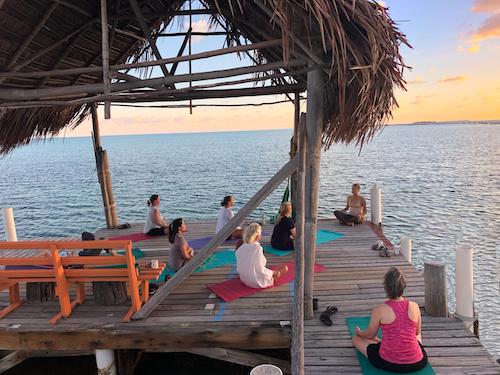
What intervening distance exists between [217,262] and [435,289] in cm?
347

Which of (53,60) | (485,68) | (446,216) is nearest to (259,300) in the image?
(53,60)

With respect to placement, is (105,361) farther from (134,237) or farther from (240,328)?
(134,237)

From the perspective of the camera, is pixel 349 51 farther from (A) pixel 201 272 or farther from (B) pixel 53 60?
(B) pixel 53 60

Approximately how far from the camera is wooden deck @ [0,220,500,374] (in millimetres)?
4074

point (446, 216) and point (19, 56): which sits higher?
point (19, 56)

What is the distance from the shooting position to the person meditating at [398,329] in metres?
3.51

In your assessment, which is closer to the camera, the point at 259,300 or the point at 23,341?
the point at 23,341

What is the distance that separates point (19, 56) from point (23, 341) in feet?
Answer: 12.3

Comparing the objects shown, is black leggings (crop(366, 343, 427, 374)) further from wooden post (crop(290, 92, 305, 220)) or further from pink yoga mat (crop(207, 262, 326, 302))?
wooden post (crop(290, 92, 305, 220))

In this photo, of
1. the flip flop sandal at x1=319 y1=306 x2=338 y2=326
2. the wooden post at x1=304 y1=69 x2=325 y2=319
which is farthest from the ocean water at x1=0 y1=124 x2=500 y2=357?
the flip flop sandal at x1=319 y1=306 x2=338 y2=326

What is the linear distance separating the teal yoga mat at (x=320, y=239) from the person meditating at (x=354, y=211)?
0.70 m

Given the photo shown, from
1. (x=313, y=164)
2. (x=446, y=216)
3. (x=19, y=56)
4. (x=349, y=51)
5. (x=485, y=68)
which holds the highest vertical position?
(x=485, y=68)

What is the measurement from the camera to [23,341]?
484 centimetres

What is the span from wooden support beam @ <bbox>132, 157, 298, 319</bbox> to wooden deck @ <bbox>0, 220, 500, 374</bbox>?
174 mm
